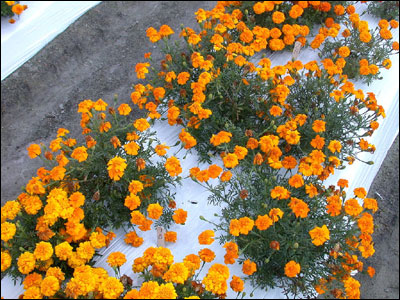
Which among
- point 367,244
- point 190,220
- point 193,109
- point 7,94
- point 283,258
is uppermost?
point 7,94

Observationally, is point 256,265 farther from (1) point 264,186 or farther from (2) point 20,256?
(2) point 20,256

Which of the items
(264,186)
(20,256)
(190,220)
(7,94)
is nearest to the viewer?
(20,256)

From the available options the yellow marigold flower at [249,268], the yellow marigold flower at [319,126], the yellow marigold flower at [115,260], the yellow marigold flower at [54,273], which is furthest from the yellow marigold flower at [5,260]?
the yellow marigold flower at [319,126]

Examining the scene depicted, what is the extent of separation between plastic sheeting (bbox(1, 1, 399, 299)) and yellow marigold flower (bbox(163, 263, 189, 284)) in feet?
1.68

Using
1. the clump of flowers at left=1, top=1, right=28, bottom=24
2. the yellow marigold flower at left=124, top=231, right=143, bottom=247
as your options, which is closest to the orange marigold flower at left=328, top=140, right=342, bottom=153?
the yellow marigold flower at left=124, top=231, right=143, bottom=247

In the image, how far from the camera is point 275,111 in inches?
121

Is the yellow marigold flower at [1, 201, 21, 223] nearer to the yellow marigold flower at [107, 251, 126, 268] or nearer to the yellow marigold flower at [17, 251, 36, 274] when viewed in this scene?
the yellow marigold flower at [17, 251, 36, 274]

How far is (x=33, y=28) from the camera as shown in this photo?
4.84 metres

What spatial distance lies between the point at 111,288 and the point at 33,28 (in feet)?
12.5

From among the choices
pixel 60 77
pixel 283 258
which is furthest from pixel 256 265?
pixel 60 77

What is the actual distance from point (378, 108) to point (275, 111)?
838 mm

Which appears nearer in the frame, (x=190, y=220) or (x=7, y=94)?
(x=190, y=220)

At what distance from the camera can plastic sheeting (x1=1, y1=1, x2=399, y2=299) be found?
8.90ft

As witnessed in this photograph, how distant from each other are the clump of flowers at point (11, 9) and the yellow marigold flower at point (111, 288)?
383cm
